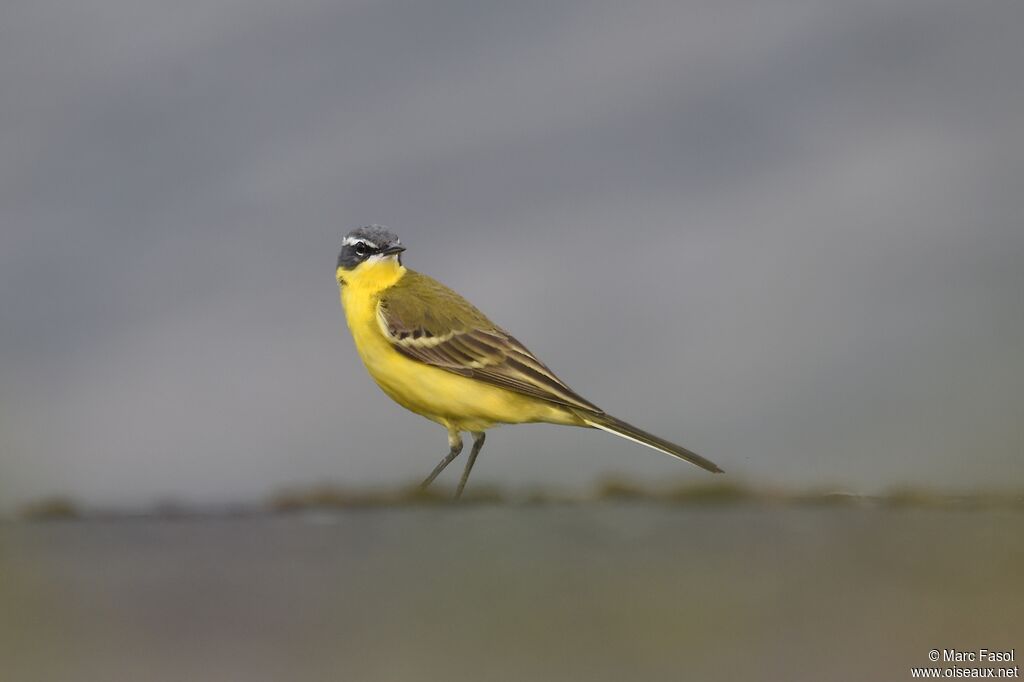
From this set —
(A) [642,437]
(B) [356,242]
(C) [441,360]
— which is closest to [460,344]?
(C) [441,360]

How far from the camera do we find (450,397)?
11656 millimetres

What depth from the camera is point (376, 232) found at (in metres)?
11.9

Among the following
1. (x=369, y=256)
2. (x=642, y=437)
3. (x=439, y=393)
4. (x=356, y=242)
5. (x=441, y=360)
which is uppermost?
(x=356, y=242)

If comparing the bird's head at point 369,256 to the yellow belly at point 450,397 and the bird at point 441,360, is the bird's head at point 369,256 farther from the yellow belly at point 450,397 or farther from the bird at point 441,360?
the yellow belly at point 450,397

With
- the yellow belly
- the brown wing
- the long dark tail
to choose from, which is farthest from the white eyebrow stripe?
the long dark tail

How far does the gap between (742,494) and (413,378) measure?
14.0 feet

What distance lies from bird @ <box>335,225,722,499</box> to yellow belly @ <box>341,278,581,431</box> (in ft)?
0.03

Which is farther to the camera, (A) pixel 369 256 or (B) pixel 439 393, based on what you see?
(A) pixel 369 256

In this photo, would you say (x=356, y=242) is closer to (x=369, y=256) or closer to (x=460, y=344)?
(x=369, y=256)

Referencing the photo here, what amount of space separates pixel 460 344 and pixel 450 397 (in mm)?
617

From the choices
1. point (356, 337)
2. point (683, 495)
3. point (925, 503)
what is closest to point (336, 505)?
point (683, 495)

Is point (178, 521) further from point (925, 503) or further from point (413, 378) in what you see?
point (925, 503)

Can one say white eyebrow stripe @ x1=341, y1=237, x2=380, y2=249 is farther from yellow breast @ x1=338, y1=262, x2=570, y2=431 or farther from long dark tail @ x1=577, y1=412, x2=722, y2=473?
long dark tail @ x1=577, y1=412, x2=722, y2=473

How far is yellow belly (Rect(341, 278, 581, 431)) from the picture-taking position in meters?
11.6
